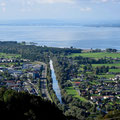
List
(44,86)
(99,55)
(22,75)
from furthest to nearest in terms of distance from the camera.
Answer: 1. (99,55)
2. (22,75)
3. (44,86)

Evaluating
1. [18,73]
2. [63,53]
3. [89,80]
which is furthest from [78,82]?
[63,53]

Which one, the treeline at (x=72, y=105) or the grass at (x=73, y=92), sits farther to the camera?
the grass at (x=73, y=92)

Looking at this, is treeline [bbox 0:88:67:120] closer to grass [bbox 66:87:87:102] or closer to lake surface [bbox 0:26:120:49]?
grass [bbox 66:87:87:102]

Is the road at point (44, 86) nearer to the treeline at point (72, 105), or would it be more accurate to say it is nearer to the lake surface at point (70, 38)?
the treeline at point (72, 105)

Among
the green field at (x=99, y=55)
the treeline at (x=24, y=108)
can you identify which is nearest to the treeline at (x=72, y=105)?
the treeline at (x=24, y=108)

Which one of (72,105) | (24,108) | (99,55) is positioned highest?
(99,55)

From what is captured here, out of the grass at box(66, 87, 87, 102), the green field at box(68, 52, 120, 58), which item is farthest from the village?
the green field at box(68, 52, 120, 58)

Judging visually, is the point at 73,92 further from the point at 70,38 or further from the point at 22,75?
the point at 70,38

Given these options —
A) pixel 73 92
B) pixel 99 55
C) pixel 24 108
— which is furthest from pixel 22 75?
pixel 24 108

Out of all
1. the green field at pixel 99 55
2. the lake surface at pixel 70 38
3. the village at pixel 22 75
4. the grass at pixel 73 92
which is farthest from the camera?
the lake surface at pixel 70 38

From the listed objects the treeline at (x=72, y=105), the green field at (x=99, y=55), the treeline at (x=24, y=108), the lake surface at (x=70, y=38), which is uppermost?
the lake surface at (x=70, y=38)

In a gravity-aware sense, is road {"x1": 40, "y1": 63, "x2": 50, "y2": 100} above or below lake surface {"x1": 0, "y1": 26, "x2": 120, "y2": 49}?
below
